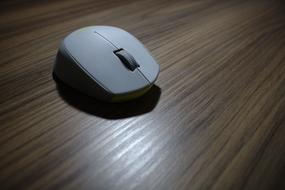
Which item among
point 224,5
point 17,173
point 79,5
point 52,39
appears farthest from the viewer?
point 224,5

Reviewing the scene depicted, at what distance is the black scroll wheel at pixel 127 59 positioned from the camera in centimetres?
38

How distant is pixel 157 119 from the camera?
37 cm

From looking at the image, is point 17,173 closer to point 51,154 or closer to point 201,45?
point 51,154

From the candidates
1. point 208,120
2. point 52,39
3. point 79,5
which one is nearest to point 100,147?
point 208,120

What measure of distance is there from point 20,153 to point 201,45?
409 mm

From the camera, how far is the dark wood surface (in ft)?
0.96

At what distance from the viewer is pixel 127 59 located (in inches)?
15.1

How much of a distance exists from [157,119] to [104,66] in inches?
3.9

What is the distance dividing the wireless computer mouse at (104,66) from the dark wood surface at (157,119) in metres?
0.02

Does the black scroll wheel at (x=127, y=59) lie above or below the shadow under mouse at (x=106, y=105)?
above

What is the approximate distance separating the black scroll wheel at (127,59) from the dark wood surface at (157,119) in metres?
0.05

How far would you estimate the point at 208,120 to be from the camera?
1.23ft

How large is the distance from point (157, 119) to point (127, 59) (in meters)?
0.09

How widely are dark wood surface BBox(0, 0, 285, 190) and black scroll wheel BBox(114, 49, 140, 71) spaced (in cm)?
5
